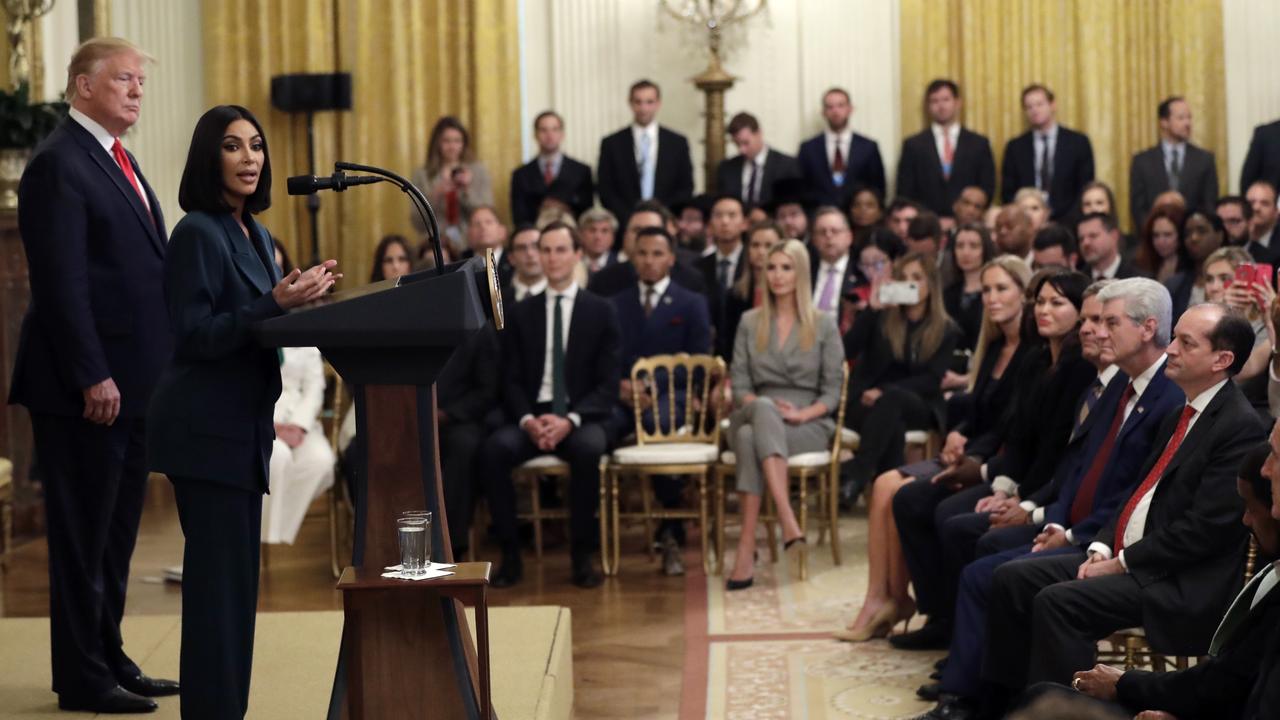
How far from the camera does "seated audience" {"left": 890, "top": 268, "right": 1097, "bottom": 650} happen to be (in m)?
5.30

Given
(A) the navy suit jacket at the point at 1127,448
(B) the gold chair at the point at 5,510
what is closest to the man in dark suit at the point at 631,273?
(B) the gold chair at the point at 5,510

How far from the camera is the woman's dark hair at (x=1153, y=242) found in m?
8.17

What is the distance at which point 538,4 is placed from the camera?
38.5 feet

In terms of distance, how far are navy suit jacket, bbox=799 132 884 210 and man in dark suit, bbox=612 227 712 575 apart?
3.23 m

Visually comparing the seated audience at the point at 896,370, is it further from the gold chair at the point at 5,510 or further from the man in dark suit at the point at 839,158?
the gold chair at the point at 5,510

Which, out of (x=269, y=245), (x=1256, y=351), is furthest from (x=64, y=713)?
(x=1256, y=351)

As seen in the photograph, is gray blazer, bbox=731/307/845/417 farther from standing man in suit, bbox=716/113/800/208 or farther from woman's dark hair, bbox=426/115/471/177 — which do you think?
woman's dark hair, bbox=426/115/471/177

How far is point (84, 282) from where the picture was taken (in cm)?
409

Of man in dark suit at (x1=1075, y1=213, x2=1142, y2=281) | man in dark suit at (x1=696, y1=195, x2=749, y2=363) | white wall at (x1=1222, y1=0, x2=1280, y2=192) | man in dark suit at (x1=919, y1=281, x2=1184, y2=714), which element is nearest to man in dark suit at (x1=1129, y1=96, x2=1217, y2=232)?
white wall at (x1=1222, y1=0, x2=1280, y2=192)

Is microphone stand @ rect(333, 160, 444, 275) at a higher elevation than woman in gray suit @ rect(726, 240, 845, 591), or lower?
higher

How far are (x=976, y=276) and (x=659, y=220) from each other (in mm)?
1654

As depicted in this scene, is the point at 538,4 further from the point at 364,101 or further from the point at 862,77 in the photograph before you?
the point at 862,77

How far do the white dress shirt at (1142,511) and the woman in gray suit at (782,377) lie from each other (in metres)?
2.56

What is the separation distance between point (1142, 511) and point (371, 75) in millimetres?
8210
